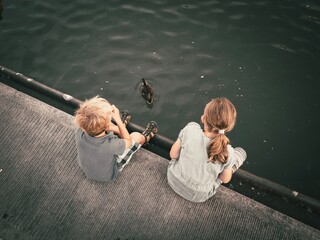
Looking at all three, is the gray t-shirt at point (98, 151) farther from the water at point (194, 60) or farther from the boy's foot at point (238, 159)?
the water at point (194, 60)

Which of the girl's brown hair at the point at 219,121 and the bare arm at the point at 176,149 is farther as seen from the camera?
the bare arm at the point at 176,149

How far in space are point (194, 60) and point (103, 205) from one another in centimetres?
373

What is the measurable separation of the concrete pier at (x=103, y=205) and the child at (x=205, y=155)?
13.7 inches

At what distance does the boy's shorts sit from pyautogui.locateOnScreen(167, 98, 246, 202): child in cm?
63

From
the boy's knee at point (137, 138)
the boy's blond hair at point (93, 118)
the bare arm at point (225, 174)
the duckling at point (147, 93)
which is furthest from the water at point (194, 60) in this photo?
the boy's blond hair at point (93, 118)

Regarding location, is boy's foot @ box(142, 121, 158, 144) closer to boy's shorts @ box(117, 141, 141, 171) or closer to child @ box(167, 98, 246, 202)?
boy's shorts @ box(117, 141, 141, 171)

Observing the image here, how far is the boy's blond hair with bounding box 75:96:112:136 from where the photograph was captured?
322 centimetres

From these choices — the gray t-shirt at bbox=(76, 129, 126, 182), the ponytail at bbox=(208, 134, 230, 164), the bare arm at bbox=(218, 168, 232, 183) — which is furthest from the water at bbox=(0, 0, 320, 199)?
the ponytail at bbox=(208, 134, 230, 164)

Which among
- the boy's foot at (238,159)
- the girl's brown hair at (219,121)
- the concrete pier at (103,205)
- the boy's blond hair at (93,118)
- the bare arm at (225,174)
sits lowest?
the concrete pier at (103,205)

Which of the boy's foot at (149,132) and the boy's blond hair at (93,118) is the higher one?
the boy's blond hair at (93,118)

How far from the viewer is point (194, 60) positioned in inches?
243

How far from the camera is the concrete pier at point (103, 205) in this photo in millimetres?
3723

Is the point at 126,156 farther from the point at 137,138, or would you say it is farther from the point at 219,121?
the point at 219,121

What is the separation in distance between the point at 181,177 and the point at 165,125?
6.32ft
